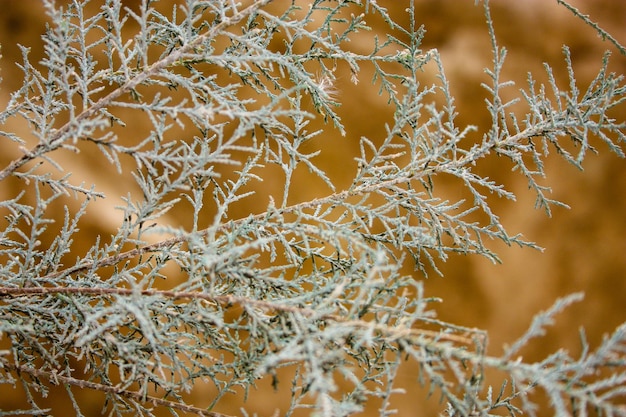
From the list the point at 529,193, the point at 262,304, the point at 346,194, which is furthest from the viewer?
the point at 529,193

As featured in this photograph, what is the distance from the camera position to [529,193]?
1.97m

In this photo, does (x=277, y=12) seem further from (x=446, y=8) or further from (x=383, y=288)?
(x=383, y=288)

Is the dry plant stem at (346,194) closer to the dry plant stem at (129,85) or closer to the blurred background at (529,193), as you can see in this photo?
the dry plant stem at (129,85)

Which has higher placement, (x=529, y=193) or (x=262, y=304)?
(x=529, y=193)

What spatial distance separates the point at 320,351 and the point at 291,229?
22 cm

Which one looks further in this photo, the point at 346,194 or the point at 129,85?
the point at 346,194

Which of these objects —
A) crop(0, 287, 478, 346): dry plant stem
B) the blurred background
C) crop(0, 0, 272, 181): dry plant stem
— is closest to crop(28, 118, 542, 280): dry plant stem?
crop(0, 287, 478, 346): dry plant stem

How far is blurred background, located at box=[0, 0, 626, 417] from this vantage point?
190 centimetres

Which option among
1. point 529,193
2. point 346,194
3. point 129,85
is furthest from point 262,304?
point 529,193

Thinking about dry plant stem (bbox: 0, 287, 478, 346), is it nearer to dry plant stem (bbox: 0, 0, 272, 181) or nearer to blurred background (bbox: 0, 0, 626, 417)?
dry plant stem (bbox: 0, 0, 272, 181)

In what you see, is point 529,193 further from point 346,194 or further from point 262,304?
point 262,304

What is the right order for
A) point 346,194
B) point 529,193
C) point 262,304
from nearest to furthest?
point 262,304 → point 346,194 → point 529,193

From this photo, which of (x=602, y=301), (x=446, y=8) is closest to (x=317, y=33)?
(x=446, y=8)

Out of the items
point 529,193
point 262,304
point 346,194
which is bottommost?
point 262,304
